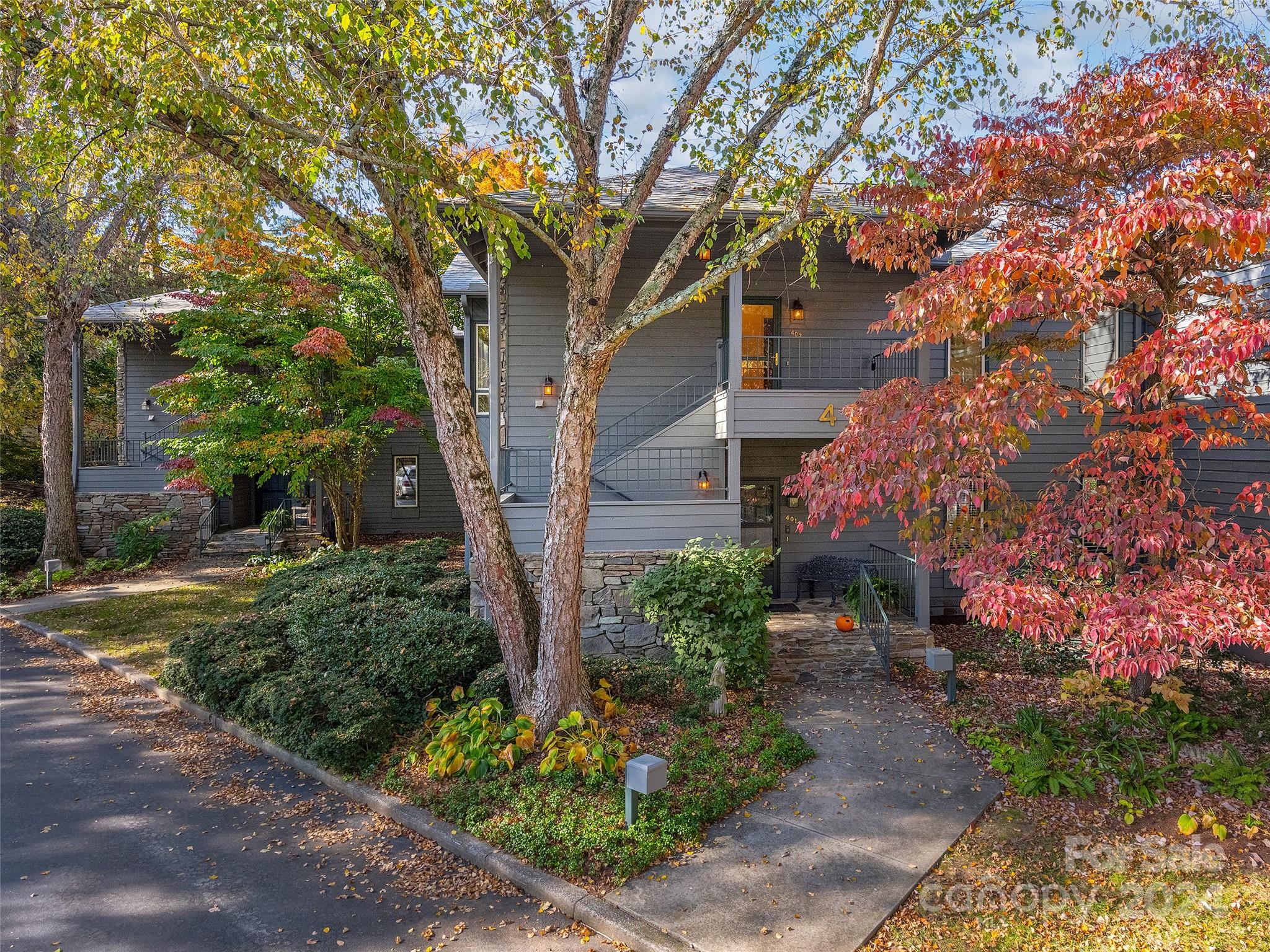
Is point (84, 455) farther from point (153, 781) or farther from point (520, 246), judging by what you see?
point (520, 246)

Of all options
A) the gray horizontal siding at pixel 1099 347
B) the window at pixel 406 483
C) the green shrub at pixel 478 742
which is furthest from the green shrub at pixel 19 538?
the gray horizontal siding at pixel 1099 347

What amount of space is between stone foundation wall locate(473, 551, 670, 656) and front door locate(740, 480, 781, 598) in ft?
9.83

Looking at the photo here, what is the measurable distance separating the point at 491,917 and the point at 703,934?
119 centimetres

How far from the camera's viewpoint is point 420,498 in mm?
18172

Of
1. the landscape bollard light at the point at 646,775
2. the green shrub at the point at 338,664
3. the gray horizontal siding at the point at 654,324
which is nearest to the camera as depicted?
the landscape bollard light at the point at 646,775

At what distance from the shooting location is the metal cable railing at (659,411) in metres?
10.8

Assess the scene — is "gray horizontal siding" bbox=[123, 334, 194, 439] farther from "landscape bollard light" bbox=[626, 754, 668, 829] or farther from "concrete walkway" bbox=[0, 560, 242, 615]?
"landscape bollard light" bbox=[626, 754, 668, 829]

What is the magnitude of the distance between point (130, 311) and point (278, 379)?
20.0ft

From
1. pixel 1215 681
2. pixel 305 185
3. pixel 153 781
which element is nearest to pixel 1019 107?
pixel 1215 681

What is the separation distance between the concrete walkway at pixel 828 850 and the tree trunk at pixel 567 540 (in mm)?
1725

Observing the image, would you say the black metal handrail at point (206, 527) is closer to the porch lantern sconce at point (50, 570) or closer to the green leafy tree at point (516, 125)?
the porch lantern sconce at point (50, 570)

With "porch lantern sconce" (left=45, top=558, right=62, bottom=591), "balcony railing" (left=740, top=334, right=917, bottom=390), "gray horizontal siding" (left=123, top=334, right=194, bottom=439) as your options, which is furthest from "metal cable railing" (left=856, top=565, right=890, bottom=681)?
"gray horizontal siding" (left=123, top=334, right=194, bottom=439)

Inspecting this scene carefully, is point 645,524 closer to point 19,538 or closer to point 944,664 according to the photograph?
point 944,664

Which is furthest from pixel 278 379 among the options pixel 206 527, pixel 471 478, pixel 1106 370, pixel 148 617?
pixel 1106 370
